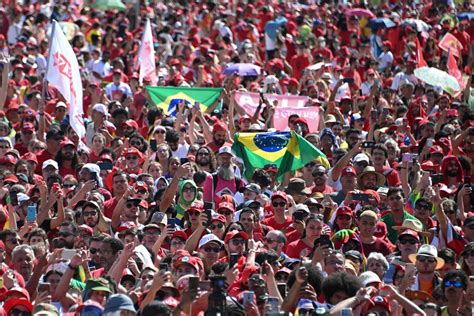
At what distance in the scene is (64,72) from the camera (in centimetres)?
1761

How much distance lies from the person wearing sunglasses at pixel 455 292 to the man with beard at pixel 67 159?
5565mm

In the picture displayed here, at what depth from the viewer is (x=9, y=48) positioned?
23.8 metres

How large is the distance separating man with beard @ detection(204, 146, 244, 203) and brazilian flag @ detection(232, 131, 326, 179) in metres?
0.75

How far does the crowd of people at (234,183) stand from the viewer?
1068 cm

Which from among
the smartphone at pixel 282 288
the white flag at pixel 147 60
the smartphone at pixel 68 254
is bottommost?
the white flag at pixel 147 60

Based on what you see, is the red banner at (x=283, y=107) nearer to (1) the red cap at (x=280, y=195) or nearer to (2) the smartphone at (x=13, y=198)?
(1) the red cap at (x=280, y=195)

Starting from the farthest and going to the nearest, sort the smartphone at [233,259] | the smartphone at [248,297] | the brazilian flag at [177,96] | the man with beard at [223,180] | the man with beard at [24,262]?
the brazilian flag at [177,96] → the man with beard at [223,180] → the smartphone at [233,259] → the man with beard at [24,262] → the smartphone at [248,297]

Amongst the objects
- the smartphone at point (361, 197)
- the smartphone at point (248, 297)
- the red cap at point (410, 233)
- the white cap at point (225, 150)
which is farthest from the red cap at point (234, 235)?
the white cap at point (225, 150)

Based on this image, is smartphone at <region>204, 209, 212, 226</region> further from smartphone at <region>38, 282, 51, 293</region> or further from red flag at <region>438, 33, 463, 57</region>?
red flag at <region>438, 33, 463, 57</region>

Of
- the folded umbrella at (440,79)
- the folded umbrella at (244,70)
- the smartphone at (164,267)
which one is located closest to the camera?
the smartphone at (164,267)

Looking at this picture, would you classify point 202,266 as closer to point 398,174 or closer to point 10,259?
point 10,259

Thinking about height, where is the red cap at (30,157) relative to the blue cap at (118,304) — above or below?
below

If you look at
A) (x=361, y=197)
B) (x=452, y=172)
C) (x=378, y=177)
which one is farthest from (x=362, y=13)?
(x=361, y=197)

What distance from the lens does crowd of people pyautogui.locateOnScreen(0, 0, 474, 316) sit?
1068cm
